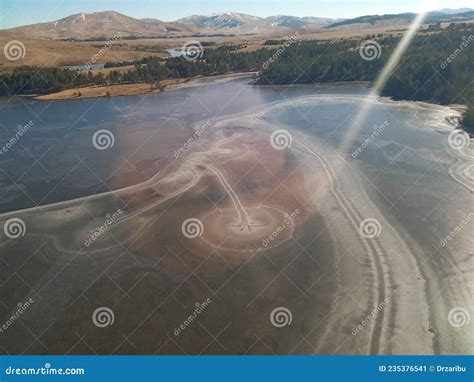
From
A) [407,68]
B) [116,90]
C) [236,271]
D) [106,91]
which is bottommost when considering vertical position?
[116,90]

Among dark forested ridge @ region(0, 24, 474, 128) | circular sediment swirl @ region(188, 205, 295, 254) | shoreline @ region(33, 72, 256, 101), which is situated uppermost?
circular sediment swirl @ region(188, 205, 295, 254)

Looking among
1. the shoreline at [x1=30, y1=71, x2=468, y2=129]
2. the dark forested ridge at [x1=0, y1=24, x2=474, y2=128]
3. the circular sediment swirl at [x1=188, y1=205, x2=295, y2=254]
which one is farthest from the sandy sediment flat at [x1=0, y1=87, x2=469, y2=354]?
the shoreline at [x1=30, y1=71, x2=468, y2=129]

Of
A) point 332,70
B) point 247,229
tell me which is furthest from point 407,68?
point 247,229

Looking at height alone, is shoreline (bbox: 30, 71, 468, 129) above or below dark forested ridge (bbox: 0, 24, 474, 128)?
below

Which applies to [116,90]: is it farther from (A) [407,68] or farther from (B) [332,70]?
(A) [407,68]

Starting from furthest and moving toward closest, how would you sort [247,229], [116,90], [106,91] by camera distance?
[116,90]
[106,91]
[247,229]

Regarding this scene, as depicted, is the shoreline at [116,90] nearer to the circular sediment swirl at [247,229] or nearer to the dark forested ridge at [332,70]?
the dark forested ridge at [332,70]

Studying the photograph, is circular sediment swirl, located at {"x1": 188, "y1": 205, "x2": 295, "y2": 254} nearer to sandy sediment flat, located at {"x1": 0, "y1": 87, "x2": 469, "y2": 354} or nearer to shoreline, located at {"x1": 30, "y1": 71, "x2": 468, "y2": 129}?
sandy sediment flat, located at {"x1": 0, "y1": 87, "x2": 469, "y2": 354}

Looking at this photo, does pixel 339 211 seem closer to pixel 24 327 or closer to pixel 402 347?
pixel 402 347
